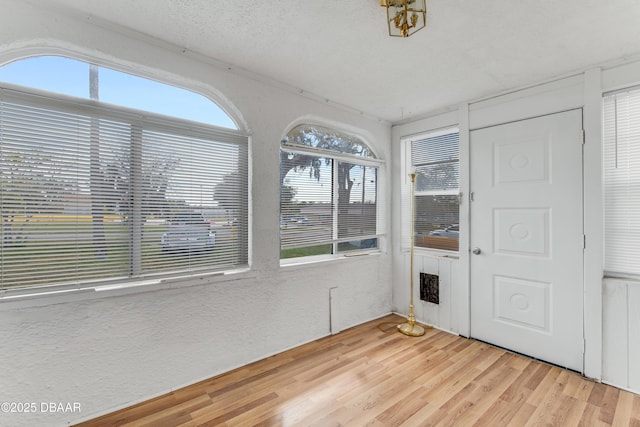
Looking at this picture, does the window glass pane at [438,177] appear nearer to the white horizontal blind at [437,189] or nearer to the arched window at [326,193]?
the white horizontal blind at [437,189]

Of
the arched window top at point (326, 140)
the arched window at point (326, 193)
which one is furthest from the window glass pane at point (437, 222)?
the arched window top at point (326, 140)

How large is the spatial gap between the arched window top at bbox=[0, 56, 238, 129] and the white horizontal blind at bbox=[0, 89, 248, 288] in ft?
0.30

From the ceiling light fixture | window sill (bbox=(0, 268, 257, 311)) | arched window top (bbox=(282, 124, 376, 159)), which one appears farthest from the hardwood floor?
the ceiling light fixture

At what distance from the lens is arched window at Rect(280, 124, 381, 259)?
9.35 ft

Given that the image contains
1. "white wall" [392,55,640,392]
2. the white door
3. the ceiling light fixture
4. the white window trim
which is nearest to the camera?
the ceiling light fixture

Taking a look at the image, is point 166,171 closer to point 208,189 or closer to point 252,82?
point 208,189

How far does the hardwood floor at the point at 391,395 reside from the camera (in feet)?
6.06

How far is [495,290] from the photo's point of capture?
287cm

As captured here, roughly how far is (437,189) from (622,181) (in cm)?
152

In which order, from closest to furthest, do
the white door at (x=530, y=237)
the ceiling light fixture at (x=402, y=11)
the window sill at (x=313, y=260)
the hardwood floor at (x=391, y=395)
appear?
the ceiling light fixture at (x=402, y=11) < the hardwood floor at (x=391, y=395) < the white door at (x=530, y=237) < the window sill at (x=313, y=260)

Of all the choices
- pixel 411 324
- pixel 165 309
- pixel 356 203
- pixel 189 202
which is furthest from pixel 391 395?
pixel 189 202

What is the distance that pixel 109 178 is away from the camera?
191 cm

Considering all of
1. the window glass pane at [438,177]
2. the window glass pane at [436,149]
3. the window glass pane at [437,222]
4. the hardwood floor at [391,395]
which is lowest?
the hardwood floor at [391,395]

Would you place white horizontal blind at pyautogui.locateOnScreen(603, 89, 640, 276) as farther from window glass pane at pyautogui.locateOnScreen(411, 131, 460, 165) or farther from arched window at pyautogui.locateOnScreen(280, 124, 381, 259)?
arched window at pyautogui.locateOnScreen(280, 124, 381, 259)
